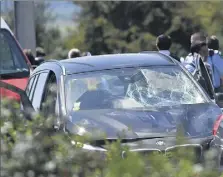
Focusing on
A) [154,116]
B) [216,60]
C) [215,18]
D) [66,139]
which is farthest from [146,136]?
[215,18]

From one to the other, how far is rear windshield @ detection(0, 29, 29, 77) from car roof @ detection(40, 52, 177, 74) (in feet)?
10.4

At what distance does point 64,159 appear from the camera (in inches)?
128

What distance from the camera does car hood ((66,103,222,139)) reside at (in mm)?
6520

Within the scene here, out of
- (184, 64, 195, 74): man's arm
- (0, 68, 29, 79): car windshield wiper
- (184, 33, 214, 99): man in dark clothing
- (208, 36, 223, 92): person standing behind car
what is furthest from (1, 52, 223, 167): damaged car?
(0, 68, 29, 79): car windshield wiper

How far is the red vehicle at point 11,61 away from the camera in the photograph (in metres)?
11.1

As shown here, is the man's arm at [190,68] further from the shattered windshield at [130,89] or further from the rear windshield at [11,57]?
the rear windshield at [11,57]

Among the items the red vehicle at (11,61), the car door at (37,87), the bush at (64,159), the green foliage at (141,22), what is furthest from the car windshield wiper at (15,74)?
the green foliage at (141,22)

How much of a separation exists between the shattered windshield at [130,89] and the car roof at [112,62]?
91 mm

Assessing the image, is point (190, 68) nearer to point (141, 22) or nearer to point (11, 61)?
point (11, 61)

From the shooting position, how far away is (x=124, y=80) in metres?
7.55

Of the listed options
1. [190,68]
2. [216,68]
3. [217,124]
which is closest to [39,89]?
[217,124]

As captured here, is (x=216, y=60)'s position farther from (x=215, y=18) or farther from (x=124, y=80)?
(x=215, y=18)

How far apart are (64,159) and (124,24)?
187 feet

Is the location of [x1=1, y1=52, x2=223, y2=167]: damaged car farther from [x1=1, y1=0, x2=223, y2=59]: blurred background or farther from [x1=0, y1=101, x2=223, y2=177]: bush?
[x1=1, y1=0, x2=223, y2=59]: blurred background
